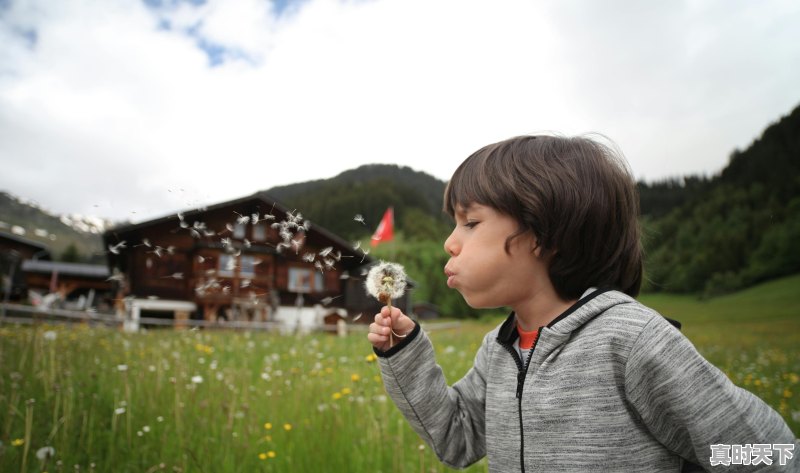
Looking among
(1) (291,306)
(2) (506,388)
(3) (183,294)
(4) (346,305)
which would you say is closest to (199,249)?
(3) (183,294)

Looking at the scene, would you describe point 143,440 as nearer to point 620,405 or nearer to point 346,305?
point 620,405

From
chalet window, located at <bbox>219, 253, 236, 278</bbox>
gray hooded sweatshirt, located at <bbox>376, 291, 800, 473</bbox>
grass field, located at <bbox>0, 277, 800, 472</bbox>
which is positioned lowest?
grass field, located at <bbox>0, 277, 800, 472</bbox>

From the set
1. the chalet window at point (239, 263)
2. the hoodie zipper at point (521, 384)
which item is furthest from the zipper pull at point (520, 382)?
the chalet window at point (239, 263)

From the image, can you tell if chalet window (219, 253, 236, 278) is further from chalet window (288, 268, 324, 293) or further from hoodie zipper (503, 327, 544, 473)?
chalet window (288, 268, 324, 293)

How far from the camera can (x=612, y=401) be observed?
1309mm

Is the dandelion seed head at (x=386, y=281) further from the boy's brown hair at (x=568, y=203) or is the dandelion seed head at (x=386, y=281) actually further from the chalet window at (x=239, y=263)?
the chalet window at (x=239, y=263)

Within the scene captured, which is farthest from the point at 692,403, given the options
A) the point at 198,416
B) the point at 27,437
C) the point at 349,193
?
the point at 349,193

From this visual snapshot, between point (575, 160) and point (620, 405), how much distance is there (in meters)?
0.69

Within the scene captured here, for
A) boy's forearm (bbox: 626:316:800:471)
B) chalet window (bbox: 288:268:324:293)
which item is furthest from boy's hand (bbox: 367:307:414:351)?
chalet window (bbox: 288:268:324:293)

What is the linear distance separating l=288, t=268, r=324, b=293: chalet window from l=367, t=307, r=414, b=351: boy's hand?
18.6 metres

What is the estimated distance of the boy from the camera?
1.22 m

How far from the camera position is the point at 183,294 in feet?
68.3

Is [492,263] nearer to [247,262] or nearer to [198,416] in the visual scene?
[247,262]

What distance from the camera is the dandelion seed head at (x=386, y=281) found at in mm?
1489
